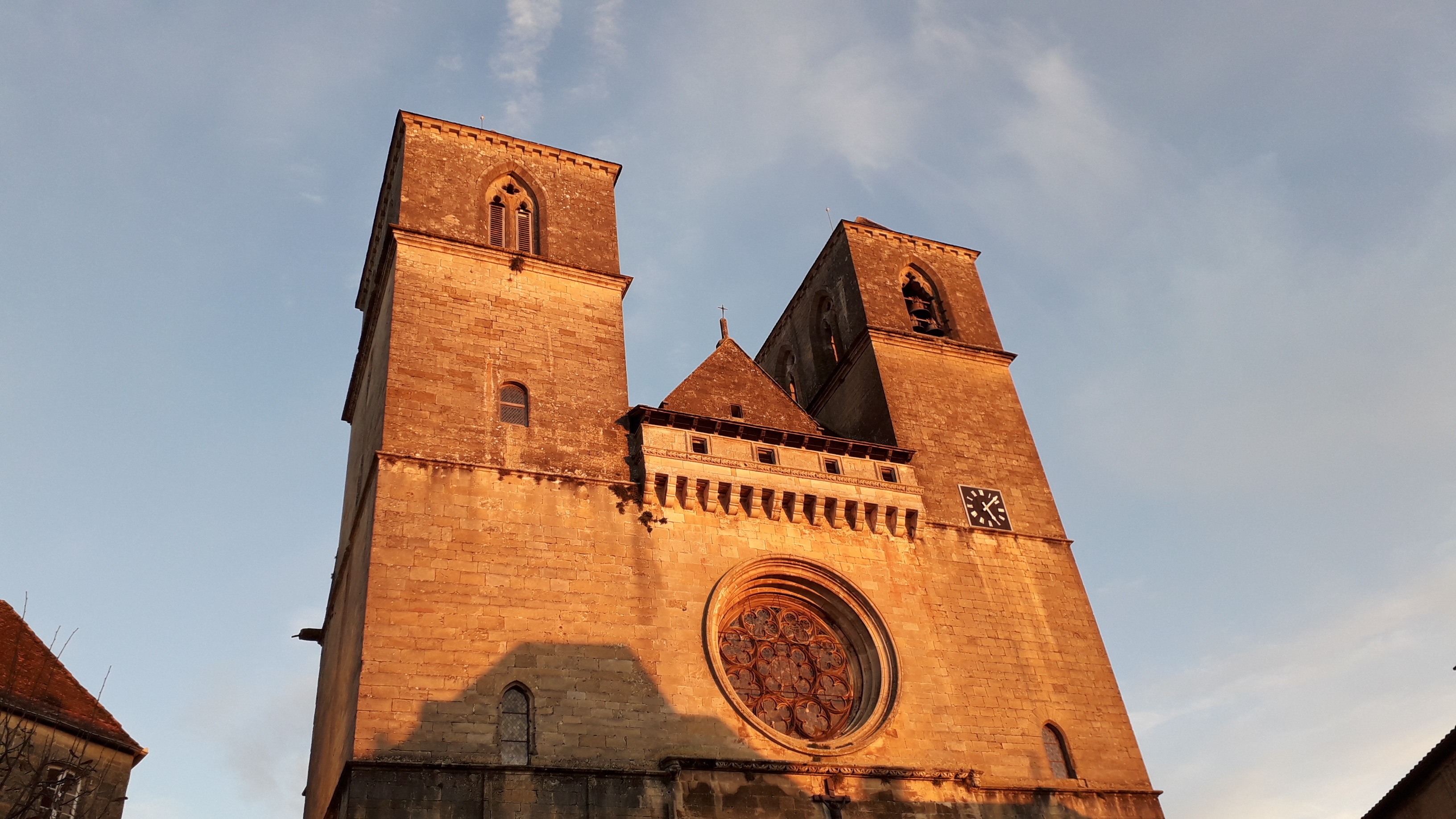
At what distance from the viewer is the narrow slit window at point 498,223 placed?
19.6 metres

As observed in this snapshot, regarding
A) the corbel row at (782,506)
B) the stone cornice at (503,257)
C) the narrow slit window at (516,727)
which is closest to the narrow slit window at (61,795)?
the narrow slit window at (516,727)

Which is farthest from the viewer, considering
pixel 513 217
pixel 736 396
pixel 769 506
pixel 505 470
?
pixel 513 217

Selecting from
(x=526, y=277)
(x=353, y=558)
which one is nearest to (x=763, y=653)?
(x=353, y=558)

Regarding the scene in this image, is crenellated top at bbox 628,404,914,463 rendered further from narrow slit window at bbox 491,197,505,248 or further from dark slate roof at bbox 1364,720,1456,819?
dark slate roof at bbox 1364,720,1456,819

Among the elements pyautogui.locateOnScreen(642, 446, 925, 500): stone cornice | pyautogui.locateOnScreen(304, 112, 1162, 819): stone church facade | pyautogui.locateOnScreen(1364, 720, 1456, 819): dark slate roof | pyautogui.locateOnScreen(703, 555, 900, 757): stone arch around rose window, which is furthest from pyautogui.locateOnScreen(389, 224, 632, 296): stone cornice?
pyautogui.locateOnScreen(1364, 720, 1456, 819): dark slate roof

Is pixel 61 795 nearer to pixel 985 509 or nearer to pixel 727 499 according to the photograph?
pixel 727 499

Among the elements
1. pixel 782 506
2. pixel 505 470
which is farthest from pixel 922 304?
pixel 505 470

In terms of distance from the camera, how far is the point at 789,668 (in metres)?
16.2

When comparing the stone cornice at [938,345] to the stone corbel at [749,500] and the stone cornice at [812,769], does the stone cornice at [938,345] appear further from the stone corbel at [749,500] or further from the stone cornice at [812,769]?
the stone cornice at [812,769]

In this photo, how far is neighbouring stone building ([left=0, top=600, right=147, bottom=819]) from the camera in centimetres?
1284

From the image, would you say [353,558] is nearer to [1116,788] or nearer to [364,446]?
[364,446]

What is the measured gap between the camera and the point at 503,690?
1358cm

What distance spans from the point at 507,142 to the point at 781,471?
8604 millimetres

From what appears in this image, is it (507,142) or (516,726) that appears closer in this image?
(516,726)
